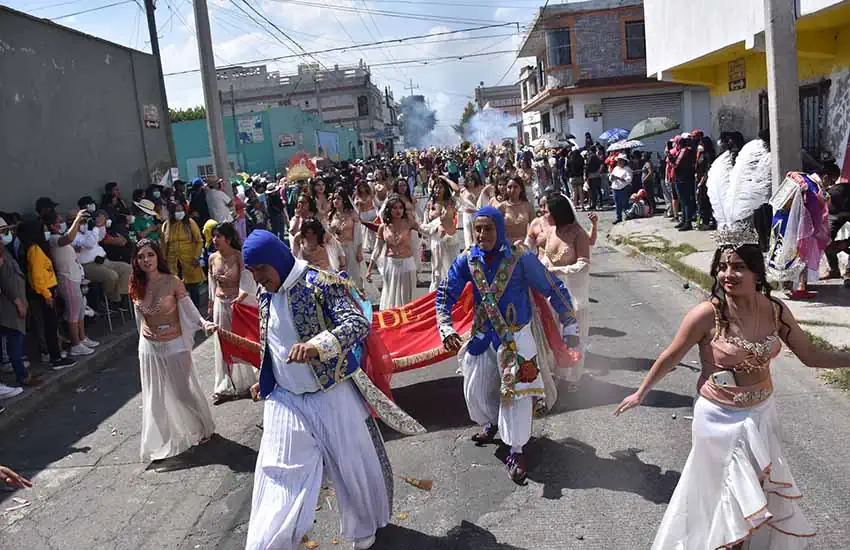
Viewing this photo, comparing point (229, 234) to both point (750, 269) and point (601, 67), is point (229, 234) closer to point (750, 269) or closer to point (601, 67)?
point (750, 269)

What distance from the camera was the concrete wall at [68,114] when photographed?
13.0 m

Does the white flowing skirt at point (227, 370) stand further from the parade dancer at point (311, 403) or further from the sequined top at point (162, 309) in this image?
the parade dancer at point (311, 403)

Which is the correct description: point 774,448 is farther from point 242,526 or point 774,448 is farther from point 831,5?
point 831,5

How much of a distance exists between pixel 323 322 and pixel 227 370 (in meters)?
3.67

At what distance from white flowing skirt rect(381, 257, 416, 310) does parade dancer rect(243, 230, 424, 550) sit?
5.29m

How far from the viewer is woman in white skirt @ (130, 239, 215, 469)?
658 centimetres

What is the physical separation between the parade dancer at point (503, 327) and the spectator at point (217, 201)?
36.8ft

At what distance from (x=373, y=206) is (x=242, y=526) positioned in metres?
10.0

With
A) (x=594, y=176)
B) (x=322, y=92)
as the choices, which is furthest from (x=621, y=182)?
(x=322, y=92)

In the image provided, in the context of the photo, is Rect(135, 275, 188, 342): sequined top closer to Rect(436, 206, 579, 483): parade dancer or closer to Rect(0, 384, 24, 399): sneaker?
Rect(436, 206, 579, 483): parade dancer

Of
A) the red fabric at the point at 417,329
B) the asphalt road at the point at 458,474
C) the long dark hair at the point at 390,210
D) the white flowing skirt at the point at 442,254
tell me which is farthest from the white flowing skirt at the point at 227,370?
the white flowing skirt at the point at 442,254

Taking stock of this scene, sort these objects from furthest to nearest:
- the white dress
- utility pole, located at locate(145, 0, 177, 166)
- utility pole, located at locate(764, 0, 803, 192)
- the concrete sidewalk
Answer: utility pole, located at locate(145, 0, 177, 166), utility pole, located at locate(764, 0, 803, 192), the concrete sidewalk, the white dress

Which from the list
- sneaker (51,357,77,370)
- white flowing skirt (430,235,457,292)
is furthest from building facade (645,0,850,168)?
sneaker (51,357,77,370)

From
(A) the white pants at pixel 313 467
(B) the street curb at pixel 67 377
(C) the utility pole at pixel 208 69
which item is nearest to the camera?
(A) the white pants at pixel 313 467
